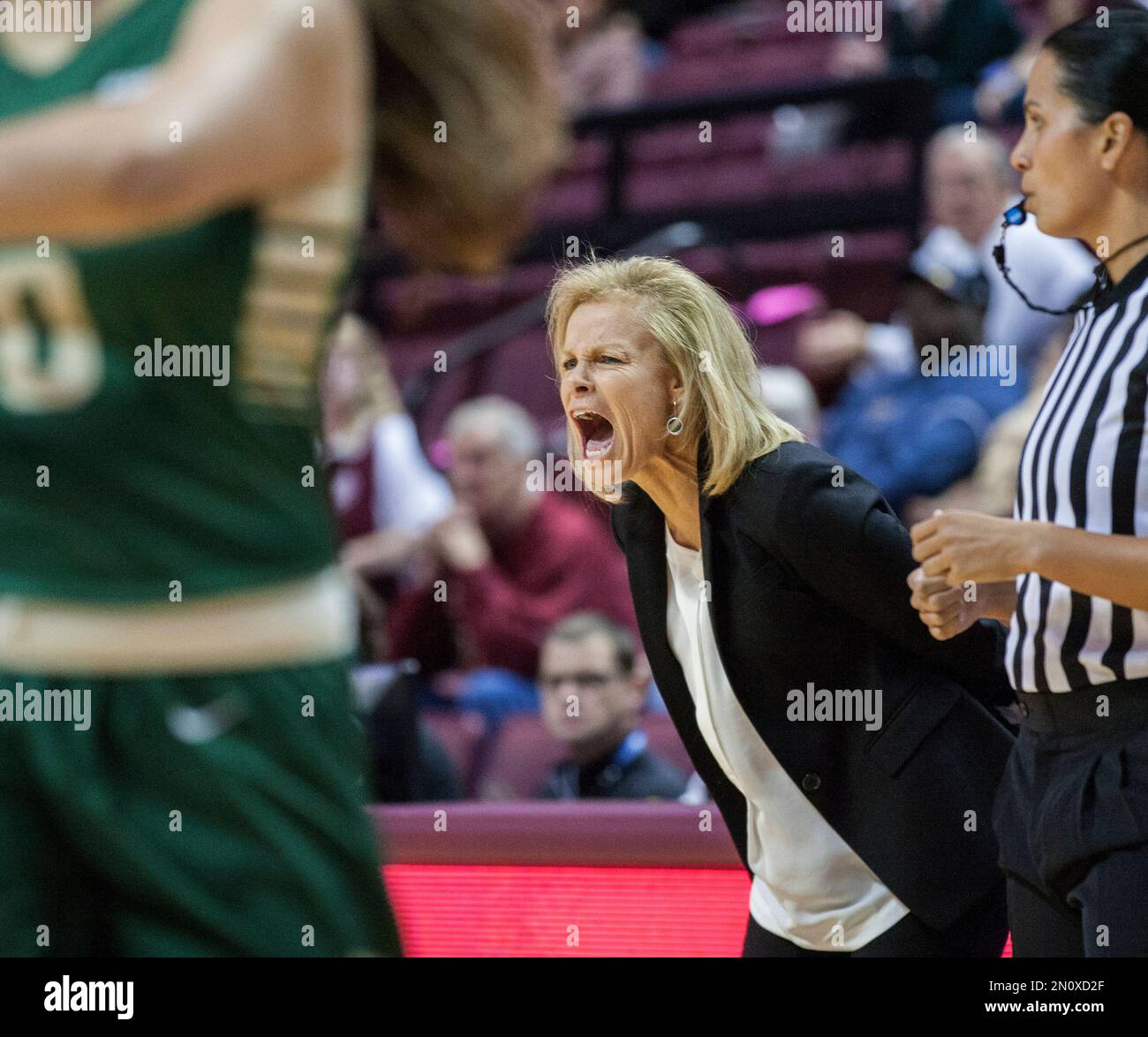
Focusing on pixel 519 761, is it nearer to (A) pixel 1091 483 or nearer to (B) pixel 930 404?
(B) pixel 930 404

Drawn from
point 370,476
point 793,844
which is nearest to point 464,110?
point 793,844

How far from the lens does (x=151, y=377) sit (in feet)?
3.87

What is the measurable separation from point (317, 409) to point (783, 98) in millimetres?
5657

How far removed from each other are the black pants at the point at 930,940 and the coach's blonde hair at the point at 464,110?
1.23 m

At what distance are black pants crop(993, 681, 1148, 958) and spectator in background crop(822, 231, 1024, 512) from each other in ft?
8.05

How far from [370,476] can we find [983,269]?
1.90m

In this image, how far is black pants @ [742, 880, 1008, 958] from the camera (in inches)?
85.9

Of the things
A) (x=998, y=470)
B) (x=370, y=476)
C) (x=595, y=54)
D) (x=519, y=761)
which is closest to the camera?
(x=519, y=761)

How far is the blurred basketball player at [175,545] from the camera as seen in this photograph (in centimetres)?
117

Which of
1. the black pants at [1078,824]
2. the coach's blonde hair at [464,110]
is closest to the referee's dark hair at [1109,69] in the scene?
the black pants at [1078,824]

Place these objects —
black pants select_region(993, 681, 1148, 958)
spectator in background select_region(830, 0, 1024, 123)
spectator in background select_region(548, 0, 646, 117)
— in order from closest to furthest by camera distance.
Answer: black pants select_region(993, 681, 1148, 958) → spectator in background select_region(830, 0, 1024, 123) → spectator in background select_region(548, 0, 646, 117)

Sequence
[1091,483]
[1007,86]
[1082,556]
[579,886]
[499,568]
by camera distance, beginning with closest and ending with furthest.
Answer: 1. [1082,556]
2. [1091,483]
3. [579,886]
4. [499,568]
5. [1007,86]

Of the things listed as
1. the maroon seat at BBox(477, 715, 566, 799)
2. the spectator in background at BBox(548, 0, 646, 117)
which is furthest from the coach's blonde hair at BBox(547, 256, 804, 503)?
the spectator in background at BBox(548, 0, 646, 117)

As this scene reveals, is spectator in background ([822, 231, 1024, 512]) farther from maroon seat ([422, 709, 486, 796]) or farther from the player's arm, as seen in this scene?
Answer: the player's arm
